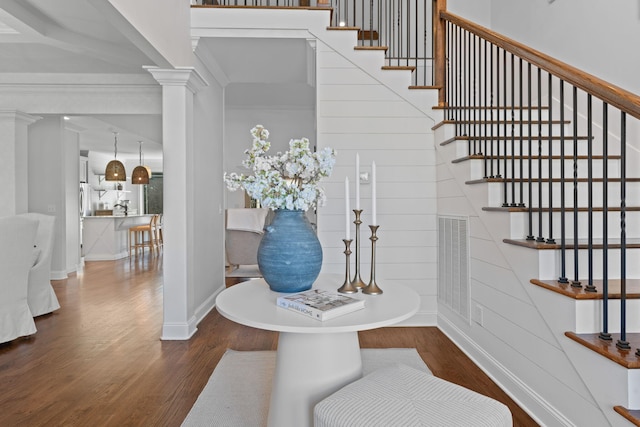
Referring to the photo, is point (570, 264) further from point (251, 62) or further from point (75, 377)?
point (251, 62)

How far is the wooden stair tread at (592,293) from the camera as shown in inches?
62.6

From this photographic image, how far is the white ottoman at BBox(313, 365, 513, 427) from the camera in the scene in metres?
1.14

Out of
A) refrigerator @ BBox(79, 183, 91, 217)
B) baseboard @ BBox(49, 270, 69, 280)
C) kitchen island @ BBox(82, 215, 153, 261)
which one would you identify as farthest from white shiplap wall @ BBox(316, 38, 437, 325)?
refrigerator @ BBox(79, 183, 91, 217)

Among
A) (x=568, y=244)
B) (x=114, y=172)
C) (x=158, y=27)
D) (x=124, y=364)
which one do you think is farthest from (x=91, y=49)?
(x=114, y=172)

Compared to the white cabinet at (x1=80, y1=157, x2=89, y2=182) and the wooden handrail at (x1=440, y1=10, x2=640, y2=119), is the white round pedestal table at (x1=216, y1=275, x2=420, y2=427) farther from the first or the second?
the white cabinet at (x1=80, y1=157, x2=89, y2=182)

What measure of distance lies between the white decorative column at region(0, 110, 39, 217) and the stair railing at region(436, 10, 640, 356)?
499 cm

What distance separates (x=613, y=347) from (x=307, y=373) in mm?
1160

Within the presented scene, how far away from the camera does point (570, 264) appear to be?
190cm

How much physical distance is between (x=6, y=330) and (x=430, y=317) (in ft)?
11.3

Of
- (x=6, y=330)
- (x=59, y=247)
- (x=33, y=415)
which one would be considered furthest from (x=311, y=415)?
(x=59, y=247)

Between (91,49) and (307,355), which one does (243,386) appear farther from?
(91,49)

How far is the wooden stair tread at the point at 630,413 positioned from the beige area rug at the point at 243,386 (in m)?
0.88

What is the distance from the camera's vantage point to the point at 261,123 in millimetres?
6988

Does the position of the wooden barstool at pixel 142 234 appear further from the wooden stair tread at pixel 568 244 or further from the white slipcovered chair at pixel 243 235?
the wooden stair tread at pixel 568 244
